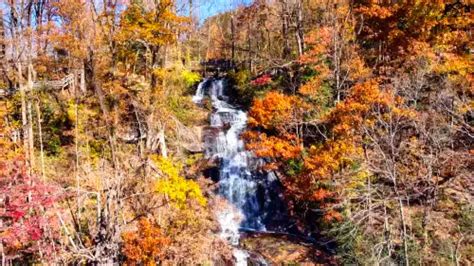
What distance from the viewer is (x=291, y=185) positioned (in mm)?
20891

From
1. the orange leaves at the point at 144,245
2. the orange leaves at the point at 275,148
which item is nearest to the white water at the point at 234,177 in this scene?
the orange leaves at the point at 275,148

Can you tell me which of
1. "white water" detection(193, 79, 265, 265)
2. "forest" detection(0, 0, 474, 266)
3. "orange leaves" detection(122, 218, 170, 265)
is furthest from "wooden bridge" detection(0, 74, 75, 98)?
"orange leaves" detection(122, 218, 170, 265)

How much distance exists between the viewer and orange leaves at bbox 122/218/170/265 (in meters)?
14.3

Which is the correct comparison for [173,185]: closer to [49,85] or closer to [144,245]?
[144,245]

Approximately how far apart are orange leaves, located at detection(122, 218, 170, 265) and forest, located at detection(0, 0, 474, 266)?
0.06 meters

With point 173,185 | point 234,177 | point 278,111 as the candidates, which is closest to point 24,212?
point 173,185

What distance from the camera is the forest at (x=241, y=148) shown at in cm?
1511

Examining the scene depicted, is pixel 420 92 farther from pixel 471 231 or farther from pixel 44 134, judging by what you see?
pixel 44 134

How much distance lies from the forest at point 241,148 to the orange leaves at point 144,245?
0.06m

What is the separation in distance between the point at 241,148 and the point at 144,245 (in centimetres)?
1122

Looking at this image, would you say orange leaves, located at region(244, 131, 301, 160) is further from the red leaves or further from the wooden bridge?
the wooden bridge

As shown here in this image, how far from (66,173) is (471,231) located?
1832cm

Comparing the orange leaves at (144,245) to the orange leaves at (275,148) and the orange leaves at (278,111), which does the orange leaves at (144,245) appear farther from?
the orange leaves at (278,111)

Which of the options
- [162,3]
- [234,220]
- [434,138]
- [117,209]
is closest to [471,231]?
[434,138]
